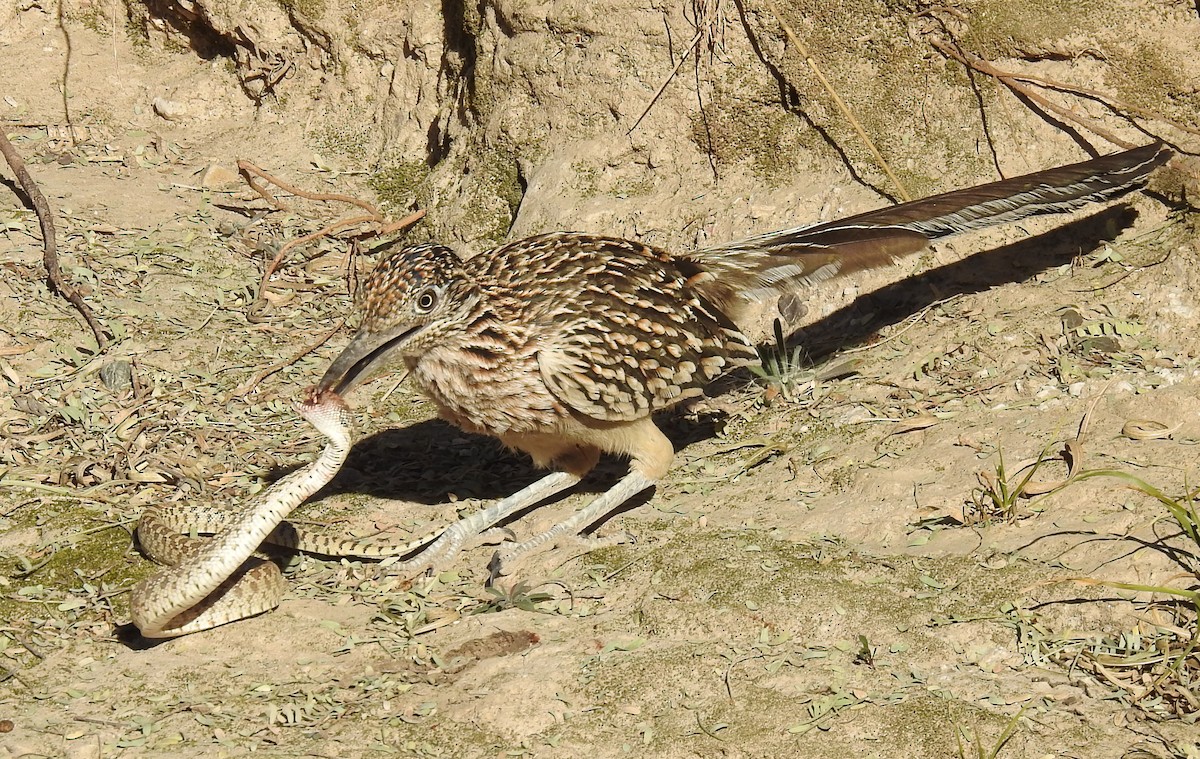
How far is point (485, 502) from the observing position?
599 centimetres

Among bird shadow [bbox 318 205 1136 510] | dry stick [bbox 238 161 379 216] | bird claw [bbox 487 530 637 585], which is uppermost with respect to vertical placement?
dry stick [bbox 238 161 379 216]

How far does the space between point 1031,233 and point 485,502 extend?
126 inches

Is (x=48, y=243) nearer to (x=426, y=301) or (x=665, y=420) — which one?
(x=426, y=301)

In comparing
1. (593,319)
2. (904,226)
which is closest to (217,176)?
Answer: (593,319)

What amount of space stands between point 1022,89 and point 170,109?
20.0 feet

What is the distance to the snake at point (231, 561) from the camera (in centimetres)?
472

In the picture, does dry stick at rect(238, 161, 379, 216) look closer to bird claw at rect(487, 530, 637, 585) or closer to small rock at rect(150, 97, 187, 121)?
small rock at rect(150, 97, 187, 121)

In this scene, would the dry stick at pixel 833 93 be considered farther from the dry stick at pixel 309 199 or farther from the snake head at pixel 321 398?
the snake head at pixel 321 398

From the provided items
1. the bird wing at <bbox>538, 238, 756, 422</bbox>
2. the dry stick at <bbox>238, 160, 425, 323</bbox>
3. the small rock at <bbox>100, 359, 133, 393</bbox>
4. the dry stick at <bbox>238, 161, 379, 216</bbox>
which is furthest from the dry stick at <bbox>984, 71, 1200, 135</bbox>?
the small rock at <bbox>100, 359, 133, 393</bbox>

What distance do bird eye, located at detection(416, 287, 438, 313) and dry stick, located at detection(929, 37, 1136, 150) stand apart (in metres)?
3.21

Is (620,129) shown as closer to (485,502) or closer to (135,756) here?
(485,502)

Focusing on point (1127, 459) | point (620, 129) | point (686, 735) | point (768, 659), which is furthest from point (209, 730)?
point (620, 129)

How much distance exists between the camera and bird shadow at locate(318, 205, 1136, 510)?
6.20m

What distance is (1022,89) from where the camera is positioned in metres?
6.37
